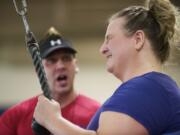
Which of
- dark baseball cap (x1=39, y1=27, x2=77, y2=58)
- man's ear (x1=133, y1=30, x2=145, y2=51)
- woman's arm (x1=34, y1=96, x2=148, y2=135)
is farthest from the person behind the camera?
dark baseball cap (x1=39, y1=27, x2=77, y2=58)

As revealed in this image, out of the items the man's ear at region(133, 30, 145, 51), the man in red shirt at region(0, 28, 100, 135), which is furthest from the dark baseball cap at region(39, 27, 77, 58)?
the man's ear at region(133, 30, 145, 51)

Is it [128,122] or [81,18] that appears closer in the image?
[128,122]

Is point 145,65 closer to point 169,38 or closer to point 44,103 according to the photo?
point 169,38

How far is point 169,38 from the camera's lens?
1.73 meters

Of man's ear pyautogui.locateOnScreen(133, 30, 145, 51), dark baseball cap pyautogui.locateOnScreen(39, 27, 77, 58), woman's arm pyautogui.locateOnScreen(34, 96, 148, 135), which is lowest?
dark baseball cap pyautogui.locateOnScreen(39, 27, 77, 58)

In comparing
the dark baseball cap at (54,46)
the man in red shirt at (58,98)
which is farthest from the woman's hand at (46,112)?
the dark baseball cap at (54,46)

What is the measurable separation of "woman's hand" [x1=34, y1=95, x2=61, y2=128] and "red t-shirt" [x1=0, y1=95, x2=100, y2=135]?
1.12m

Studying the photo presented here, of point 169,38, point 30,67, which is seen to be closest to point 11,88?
point 30,67

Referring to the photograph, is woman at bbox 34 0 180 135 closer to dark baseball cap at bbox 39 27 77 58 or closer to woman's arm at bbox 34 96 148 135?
woman's arm at bbox 34 96 148 135

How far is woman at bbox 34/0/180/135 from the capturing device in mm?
1497

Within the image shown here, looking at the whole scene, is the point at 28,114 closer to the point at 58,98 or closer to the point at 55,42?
the point at 58,98

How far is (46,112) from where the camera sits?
5.15 ft

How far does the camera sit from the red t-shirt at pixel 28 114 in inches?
107

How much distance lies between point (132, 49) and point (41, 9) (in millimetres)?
4132
